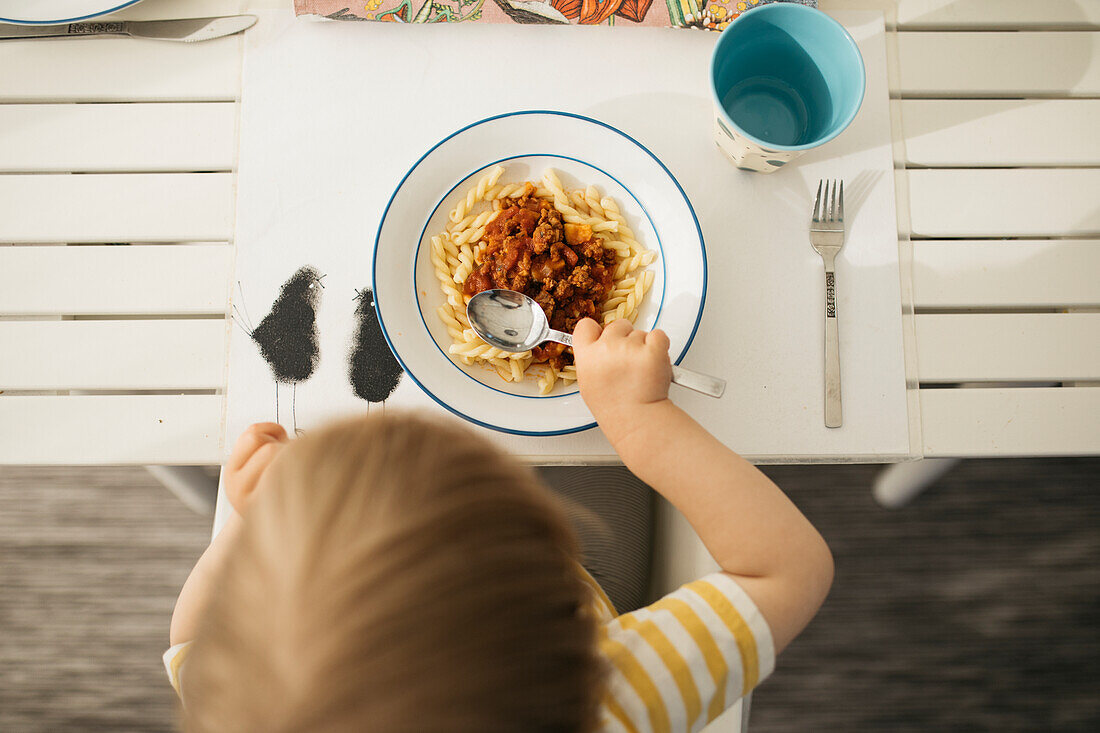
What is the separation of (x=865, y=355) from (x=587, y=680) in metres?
0.43

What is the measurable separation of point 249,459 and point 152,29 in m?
0.50

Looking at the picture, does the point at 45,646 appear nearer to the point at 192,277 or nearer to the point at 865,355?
the point at 192,277

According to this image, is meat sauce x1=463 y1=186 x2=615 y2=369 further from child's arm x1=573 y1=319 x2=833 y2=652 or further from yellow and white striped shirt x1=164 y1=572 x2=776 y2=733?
yellow and white striped shirt x1=164 y1=572 x2=776 y2=733

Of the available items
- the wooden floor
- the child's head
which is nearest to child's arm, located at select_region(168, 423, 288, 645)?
the child's head

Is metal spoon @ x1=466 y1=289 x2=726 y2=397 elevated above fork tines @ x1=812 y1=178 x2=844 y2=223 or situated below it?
below

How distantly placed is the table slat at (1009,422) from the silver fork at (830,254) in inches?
4.1

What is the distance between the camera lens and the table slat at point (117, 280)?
708mm

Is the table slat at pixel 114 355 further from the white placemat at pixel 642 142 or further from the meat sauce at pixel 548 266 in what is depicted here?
the meat sauce at pixel 548 266

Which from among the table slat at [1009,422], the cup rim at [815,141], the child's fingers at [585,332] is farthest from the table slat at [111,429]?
the table slat at [1009,422]

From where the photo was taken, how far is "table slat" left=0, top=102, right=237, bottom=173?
2.38 feet

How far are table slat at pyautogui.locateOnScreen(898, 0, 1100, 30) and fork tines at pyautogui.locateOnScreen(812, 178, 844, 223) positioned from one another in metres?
0.23

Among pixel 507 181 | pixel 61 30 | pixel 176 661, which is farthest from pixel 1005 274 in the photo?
pixel 61 30

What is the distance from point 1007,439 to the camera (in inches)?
27.2

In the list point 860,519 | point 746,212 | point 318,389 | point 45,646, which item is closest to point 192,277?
point 318,389
